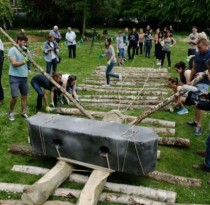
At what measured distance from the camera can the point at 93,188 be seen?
22.0 ft

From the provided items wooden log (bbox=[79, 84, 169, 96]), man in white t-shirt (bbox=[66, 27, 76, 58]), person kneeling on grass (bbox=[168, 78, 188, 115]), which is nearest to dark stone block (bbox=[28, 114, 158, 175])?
person kneeling on grass (bbox=[168, 78, 188, 115])

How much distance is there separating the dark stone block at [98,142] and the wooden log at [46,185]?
361 millimetres

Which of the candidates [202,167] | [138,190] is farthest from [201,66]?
[138,190]

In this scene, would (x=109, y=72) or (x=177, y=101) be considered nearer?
(x=177, y=101)

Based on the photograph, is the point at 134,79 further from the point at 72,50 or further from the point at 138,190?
the point at 138,190

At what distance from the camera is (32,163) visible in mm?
8500

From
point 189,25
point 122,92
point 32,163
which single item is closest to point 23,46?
point 32,163

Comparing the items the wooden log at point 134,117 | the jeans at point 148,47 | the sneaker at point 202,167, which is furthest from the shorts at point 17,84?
the jeans at point 148,47

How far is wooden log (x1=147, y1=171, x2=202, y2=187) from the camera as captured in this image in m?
7.67

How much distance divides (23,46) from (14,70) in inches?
29.5

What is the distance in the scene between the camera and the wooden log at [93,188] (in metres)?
6.35

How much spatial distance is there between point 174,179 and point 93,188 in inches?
73.5

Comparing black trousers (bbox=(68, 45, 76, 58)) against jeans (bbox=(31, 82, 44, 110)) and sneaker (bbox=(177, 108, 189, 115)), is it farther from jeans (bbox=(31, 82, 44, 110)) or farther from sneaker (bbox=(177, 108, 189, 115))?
sneaker (bbox=(177, 108, 189, 115))

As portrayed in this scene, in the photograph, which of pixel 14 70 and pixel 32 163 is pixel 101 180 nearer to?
pixel 32 163
